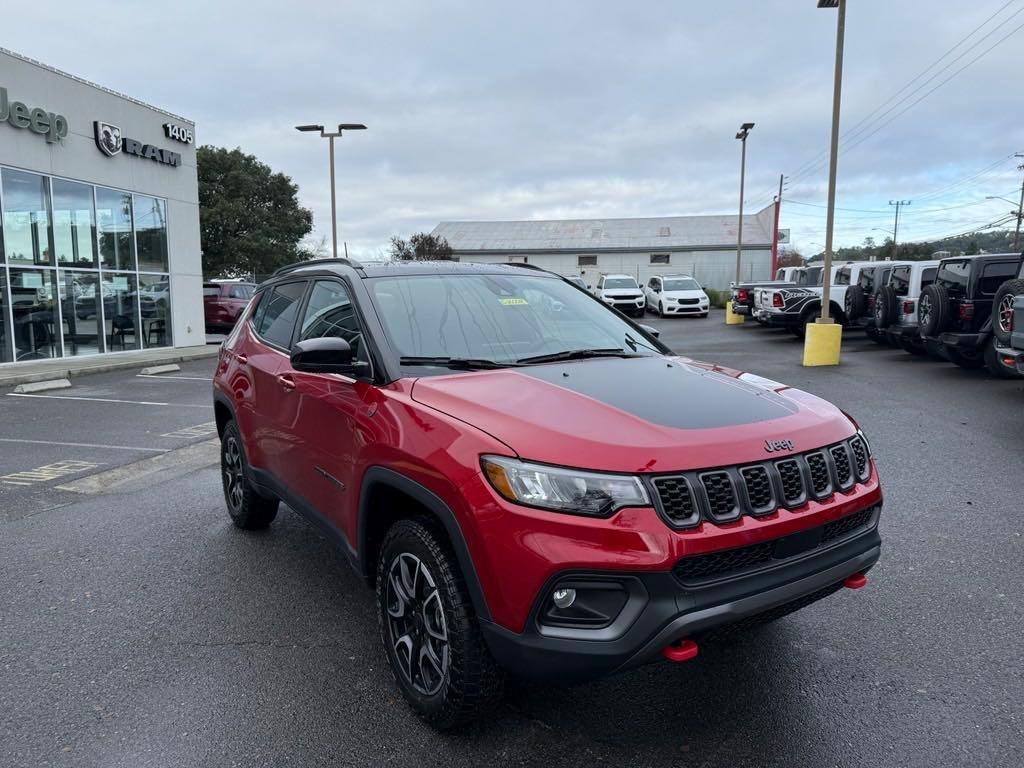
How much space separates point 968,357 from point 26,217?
1845cm

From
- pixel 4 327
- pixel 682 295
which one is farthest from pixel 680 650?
pixel 682 295

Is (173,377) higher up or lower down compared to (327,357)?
lower down

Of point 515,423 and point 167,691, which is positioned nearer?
point 515,423

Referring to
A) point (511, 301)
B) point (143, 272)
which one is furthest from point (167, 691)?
point (143, 272)

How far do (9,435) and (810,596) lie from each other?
912 centimetres

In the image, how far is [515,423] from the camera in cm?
245

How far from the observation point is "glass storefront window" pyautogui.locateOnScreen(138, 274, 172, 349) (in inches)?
768

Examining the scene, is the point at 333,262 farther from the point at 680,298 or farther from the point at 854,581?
the point at 680,298

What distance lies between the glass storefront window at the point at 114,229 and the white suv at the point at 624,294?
17.1m

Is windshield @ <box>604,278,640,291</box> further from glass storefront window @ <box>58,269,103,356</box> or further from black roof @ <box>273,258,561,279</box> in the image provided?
black roof @ <box>273,258,561,279</box>

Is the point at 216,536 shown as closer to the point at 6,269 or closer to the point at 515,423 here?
the point at 515,423

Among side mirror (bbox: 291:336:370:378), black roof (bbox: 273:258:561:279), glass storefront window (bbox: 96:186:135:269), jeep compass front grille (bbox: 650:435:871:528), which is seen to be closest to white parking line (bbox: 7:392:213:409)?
glass storefront window (bbox: 96:186:135:269)

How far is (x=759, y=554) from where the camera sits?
2.40m

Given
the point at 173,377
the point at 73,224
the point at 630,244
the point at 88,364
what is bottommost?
the point at 173,377
